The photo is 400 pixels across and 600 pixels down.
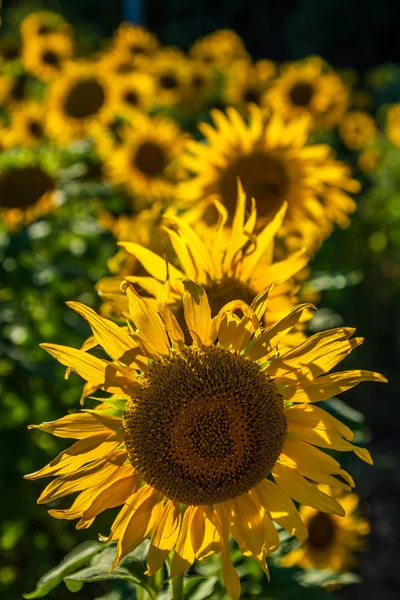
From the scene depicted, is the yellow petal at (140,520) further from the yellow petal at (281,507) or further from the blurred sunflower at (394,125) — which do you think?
the blurred sunflower at (394,125)

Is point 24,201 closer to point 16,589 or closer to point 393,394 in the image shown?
point 16,589

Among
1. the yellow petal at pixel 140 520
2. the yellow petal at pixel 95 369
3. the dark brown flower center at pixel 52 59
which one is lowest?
the yellow petal at pixel 140 520

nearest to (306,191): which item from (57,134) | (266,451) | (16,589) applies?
(266,451)

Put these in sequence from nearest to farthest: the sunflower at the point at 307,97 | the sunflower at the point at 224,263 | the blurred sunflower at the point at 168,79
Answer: the sunflower at the point at 224,263 → the sunflower at the point at 307,97 → the blurred sunflower at the point at 168,79

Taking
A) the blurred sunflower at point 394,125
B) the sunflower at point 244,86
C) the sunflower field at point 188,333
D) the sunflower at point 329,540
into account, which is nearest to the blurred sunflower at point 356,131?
the sunflower field at point 188,333

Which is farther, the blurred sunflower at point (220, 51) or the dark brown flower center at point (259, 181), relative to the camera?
the blurred sunflower at point (220, 51)

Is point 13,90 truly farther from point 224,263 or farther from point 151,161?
point 224,263

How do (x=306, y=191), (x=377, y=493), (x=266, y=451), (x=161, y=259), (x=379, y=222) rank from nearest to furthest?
(x=266, y=451)
(x=161, y=259)
(x=306, y=191)
(x=377, y=493)
(x=379, y=222)
